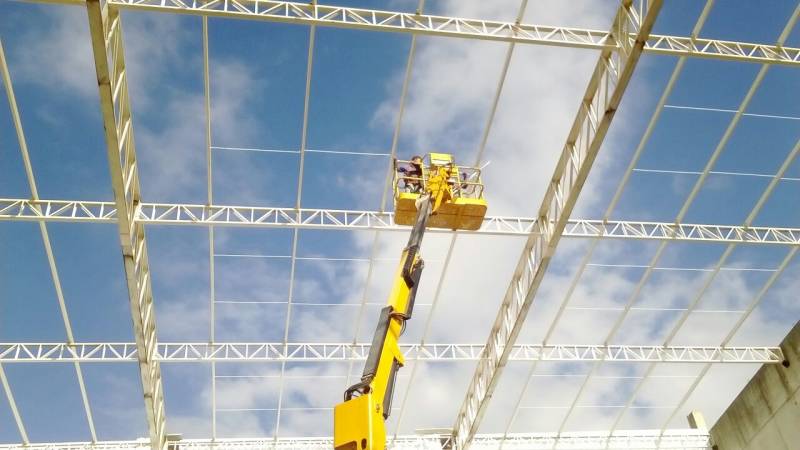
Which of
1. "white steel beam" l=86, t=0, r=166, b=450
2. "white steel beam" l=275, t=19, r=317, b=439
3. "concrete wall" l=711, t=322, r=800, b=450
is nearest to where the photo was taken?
"white steel beam" l=86, t=0, r=166, b=450

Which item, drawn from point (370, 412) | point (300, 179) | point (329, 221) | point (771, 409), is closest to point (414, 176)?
point (300, 179)

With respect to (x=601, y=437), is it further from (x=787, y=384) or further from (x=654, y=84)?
(x=654, y=84)

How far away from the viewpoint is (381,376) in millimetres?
11938

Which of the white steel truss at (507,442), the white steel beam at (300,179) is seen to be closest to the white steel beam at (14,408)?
the white steel truss at (507,442)

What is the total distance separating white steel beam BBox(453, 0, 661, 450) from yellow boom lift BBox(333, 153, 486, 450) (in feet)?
7.92

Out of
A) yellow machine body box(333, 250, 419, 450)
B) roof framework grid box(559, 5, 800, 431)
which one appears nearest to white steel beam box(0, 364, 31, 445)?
yellow machine body box(333, 250, 419, 450)

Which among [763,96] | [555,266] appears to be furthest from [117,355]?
[763,96]

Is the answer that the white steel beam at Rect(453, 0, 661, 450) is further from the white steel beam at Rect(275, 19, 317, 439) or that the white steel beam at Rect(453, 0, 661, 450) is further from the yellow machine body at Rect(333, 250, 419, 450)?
the yellow machine body at Rect(333, 250, 419, 450)

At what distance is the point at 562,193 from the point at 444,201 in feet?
13.3

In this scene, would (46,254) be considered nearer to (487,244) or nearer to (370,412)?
(487,244)

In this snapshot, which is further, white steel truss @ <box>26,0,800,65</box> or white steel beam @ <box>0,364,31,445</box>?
white steel beam @ <box>0,364,31,445</box>

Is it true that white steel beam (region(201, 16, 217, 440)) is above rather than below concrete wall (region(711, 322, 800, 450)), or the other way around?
above

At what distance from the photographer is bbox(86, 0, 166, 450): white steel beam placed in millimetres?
15359

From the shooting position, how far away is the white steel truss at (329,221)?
19312mm
